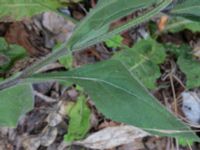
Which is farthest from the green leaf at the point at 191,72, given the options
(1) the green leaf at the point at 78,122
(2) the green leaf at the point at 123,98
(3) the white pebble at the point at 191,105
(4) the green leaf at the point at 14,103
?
(2) the green leaf at the point at 123,98

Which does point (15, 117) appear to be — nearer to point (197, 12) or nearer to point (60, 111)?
point (60, 111)

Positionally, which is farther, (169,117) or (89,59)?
(89,59)

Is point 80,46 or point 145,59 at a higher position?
point 80,46

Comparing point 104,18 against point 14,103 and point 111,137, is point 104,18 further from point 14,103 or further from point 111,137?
point 111,137

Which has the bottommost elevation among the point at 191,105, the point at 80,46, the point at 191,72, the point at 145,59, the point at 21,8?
the point at 191,105

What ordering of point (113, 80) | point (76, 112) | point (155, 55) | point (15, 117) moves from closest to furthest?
point (113, 80) < point (15, 117) < point (76, 112) < point (155, 55)

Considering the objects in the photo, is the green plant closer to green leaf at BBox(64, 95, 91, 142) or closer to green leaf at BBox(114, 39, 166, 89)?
green leaf at BBox(64, 95, 91, 142)

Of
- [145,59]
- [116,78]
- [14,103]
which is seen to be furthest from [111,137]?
[116,78]

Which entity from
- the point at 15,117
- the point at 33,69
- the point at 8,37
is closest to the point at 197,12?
the point at 33,69
